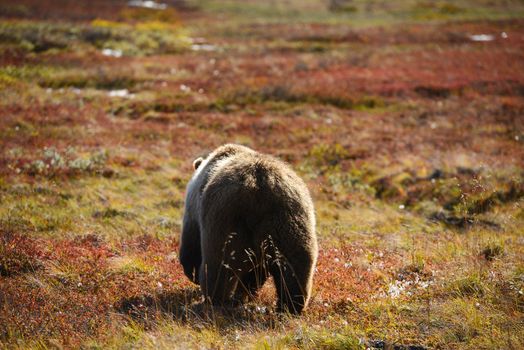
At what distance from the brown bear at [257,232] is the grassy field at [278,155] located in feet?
1.41

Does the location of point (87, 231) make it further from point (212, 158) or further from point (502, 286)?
point (502, 286)

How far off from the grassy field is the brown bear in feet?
1.41

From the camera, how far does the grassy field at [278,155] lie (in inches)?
209

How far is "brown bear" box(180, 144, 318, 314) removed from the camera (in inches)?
219

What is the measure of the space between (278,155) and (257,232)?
1072 cm

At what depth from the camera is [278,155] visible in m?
16.2

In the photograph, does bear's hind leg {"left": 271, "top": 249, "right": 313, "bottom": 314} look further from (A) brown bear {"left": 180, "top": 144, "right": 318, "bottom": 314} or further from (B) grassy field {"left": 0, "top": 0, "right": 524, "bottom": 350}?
(B) grassy field {"left": 0, "top": 0, "right": 524, "bottom": 350}

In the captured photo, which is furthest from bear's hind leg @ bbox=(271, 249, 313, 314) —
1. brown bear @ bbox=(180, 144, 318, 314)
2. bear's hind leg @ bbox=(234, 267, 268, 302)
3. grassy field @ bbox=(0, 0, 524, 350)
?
bear's hind leg @ bbox=(234, 267, 268, 302)

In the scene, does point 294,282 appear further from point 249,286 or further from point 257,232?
point 249,286

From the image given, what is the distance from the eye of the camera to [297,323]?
17.4ft

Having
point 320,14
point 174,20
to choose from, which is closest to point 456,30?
point 320,14

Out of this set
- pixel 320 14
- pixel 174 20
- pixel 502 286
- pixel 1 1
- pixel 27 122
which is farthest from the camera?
pixel 320 14

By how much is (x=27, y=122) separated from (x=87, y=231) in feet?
31.6

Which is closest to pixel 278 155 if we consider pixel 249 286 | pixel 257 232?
pixel 249 286
